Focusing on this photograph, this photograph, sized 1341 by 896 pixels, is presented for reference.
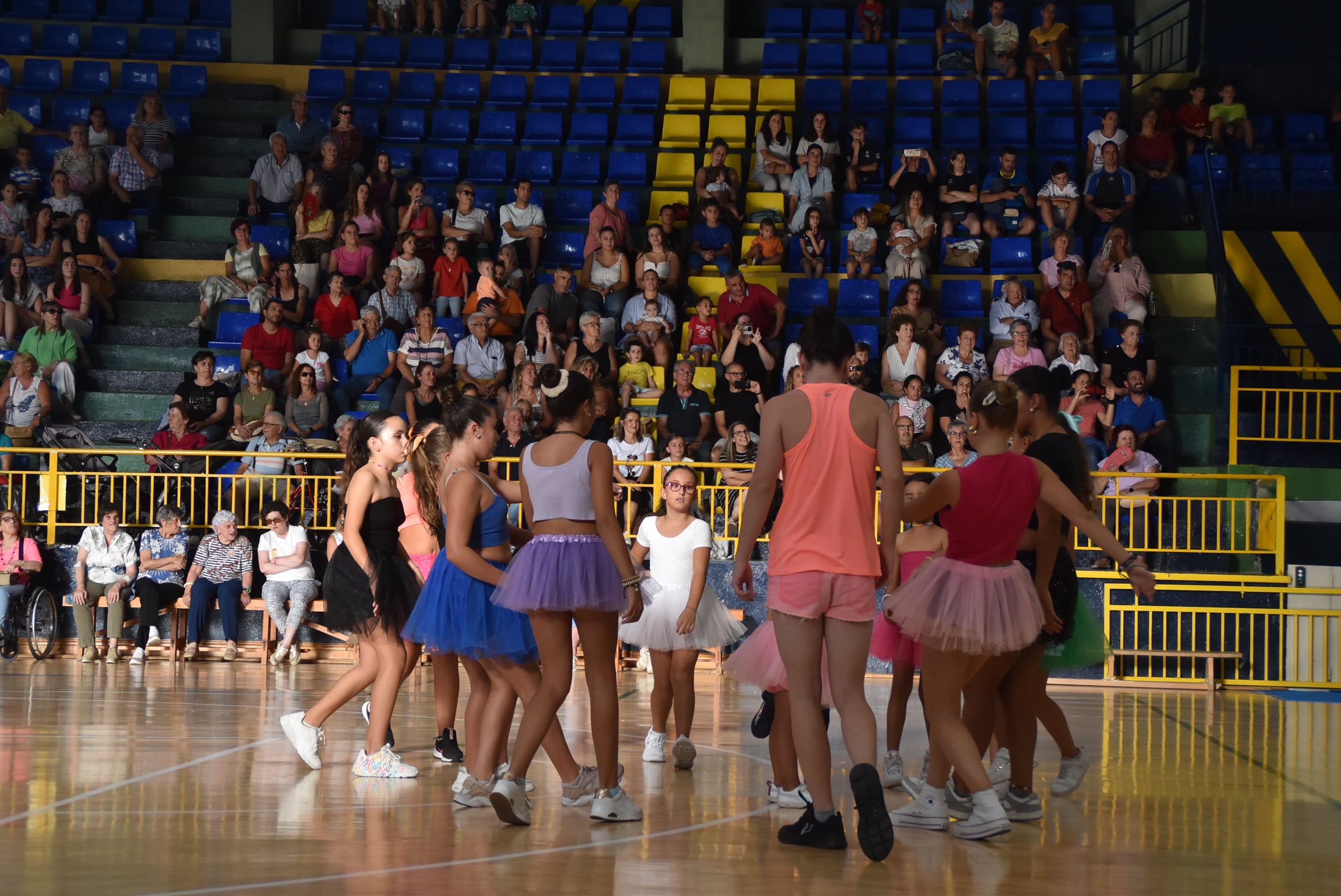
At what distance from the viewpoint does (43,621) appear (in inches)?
464

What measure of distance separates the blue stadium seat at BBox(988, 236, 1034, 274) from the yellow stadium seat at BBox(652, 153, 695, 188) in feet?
11.9

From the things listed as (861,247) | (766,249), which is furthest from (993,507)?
(766,249)

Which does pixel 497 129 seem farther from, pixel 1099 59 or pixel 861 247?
pixel 1099 59

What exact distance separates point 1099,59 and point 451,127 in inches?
310

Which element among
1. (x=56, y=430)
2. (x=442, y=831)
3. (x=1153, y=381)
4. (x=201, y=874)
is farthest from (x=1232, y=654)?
(x=56, y=430)

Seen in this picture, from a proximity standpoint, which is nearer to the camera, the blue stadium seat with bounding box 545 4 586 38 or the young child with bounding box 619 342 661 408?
the young child with bounding box 619 342 661 408

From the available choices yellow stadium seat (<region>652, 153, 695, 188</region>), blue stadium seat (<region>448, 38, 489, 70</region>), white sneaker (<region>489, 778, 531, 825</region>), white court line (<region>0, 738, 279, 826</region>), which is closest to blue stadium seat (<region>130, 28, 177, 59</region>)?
blue stadium seat (<region>448, 38, 489, 70</region>)

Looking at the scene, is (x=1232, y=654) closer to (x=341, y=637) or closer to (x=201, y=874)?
(x=341, y=637)

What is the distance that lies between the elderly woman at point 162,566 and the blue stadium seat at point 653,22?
9.44m

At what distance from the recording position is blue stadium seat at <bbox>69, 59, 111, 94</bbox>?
680 inches

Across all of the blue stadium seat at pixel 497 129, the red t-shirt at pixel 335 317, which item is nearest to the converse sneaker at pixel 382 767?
the red t-shirt at pixel 335 317

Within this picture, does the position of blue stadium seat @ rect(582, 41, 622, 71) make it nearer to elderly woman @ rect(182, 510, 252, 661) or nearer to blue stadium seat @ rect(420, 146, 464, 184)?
blue stadium seat @ rect(420, 146, 464, 184)

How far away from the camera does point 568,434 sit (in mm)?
5223

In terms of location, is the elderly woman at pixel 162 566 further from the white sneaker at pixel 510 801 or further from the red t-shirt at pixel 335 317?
the white sneaker at pixel 510 801
